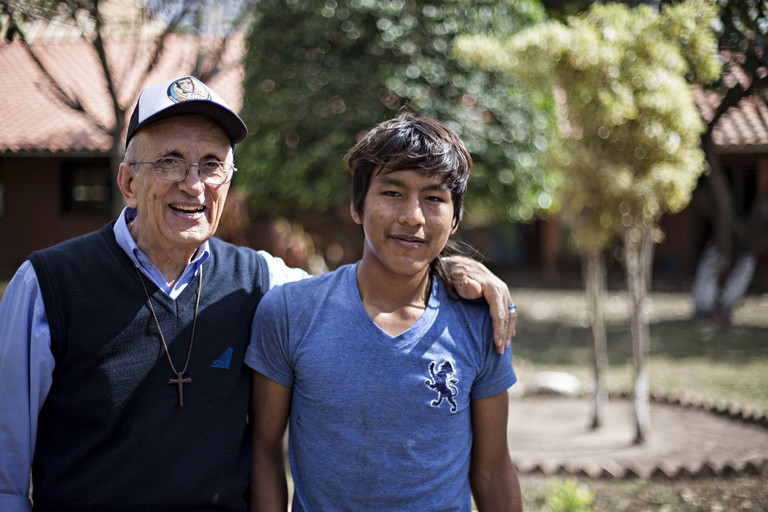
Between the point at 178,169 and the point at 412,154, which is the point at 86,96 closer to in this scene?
Answer: the point at 178,169

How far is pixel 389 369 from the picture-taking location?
195cm

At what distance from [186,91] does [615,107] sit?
4.04 meters

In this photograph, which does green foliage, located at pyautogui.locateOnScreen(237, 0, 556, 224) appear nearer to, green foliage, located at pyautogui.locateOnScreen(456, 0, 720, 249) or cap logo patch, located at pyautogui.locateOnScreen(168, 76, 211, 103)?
green foliage, located at pyautogui.locateOnScreen(456, 0, 720, 249)

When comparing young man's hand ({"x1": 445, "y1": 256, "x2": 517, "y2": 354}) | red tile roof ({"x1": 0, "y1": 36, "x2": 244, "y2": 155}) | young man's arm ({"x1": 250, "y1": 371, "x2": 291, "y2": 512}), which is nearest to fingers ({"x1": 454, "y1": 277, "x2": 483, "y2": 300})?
young man's hand ({"x1": 445, "y1": 256, "x2": 517, "y2": 354})

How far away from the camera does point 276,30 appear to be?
7523 millimetres

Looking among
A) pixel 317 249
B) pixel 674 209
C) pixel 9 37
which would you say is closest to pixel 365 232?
pixel 9 37

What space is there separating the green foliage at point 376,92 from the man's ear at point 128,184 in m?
4.98

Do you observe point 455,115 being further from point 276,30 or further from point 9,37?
point 9,37

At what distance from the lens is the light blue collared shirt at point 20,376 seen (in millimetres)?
1779

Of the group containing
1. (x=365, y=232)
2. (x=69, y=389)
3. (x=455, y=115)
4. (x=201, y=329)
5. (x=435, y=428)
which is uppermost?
(x=455, y=115)

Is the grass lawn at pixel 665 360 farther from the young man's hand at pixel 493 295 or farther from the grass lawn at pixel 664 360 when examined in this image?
the young man's hand at pixel 493 295

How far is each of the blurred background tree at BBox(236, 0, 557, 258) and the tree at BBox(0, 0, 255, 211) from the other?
2.32 meters

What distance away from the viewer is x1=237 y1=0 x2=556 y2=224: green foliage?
7188mm

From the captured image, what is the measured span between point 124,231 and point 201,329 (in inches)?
15.3
